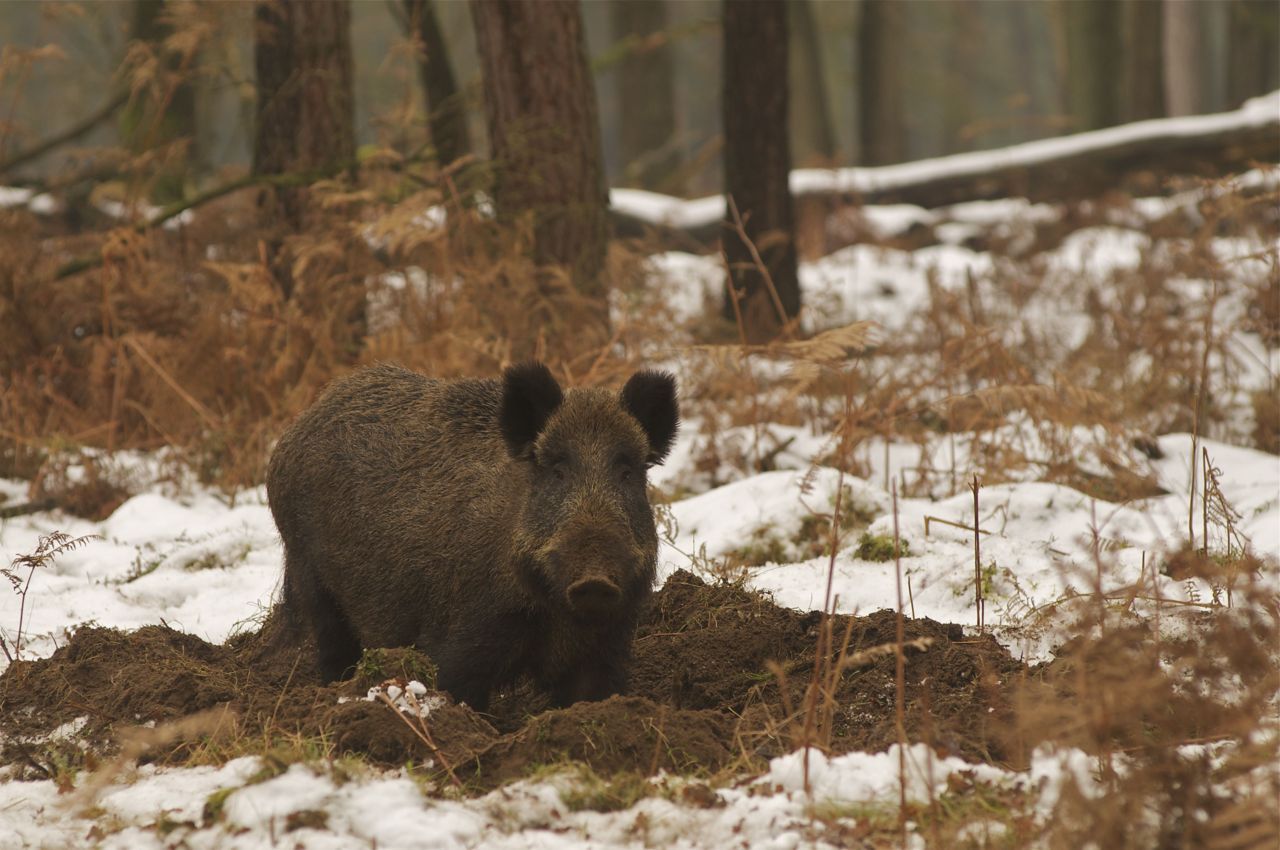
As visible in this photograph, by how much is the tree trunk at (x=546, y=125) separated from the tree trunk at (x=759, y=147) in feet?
5.21

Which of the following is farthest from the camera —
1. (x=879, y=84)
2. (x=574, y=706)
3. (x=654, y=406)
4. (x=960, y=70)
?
(x=960, y=70)

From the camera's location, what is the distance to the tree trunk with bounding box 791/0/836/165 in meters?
26.9

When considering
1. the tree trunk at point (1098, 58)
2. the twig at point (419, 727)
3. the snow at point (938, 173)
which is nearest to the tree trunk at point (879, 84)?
the tree trunk at point (1098, 58)

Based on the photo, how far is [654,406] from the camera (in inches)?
199

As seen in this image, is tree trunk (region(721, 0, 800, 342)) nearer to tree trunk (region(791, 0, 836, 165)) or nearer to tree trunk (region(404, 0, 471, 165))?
tree trunk (region(404, 0, 471, 165))

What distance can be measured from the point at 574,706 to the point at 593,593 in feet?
1.19

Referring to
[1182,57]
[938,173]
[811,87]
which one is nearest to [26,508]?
[938,173]

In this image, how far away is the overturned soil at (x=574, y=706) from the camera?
394 cm

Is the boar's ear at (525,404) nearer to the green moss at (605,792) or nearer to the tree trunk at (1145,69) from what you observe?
the green moss at (605,792)

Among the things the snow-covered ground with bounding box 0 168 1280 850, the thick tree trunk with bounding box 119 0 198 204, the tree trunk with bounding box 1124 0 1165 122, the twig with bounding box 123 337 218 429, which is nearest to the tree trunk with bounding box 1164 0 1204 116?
the tree trunk with bounding box 1124 0 1165 122

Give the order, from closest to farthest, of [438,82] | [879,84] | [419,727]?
[419,727], [438,82], [879,84]

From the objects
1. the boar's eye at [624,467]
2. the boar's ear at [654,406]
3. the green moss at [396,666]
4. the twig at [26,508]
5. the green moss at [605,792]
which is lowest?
the twig at [26,508]

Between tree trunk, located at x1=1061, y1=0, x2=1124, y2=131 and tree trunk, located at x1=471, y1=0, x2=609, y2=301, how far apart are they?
17.0 metres

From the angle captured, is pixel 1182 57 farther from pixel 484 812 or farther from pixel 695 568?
pixel 484 812
